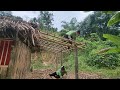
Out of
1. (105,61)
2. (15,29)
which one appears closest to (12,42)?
(15,29)

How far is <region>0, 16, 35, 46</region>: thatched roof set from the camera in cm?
473

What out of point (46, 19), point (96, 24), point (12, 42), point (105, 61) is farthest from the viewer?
point (46, 19)

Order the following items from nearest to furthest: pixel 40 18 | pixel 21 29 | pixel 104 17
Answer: pixel 21 29, pixel 104 17, pixel 40 18

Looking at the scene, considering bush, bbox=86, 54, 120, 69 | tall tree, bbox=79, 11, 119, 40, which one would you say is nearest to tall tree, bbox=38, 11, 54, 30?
tall tree, bbox=79, 11, 119, 40

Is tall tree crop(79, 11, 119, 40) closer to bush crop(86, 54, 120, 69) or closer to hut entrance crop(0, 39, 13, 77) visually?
bush crop(86, 54, 120, 69)

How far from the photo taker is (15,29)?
478 cm

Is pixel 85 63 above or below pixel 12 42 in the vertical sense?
below

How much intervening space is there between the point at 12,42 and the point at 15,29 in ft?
2.18

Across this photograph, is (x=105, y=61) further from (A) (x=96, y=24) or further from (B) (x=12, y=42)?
(B) (x=12, y=42)

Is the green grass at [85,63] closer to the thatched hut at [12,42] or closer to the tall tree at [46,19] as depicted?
the tall tree at [46,19]
